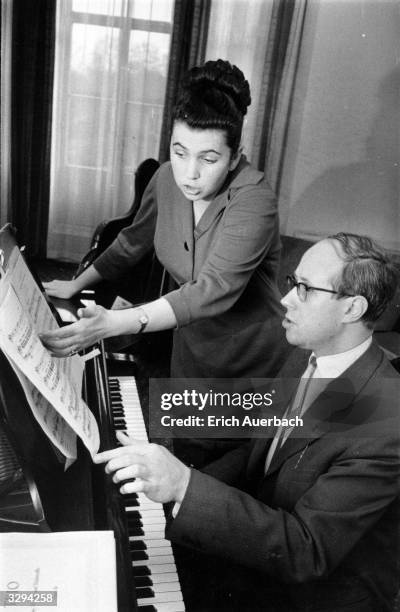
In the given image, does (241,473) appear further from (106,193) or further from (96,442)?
(106,193)

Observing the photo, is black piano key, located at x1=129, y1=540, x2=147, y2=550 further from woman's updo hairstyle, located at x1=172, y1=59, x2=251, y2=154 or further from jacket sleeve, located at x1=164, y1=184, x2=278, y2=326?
woman's updo hairstyle, located at x1=172, y1=59, x2=251, y2=154

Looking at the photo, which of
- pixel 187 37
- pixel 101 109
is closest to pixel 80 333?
pixel 187 37

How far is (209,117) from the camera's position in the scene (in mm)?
1394

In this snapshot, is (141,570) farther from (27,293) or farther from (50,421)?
(27,293)

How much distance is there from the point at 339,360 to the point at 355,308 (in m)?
Answer: 0.13

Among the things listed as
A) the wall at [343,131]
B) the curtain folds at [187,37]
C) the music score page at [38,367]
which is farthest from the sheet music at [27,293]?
the curtain folds at [187,37]

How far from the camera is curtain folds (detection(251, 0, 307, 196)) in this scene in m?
3.77

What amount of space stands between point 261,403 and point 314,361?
0.88 ft

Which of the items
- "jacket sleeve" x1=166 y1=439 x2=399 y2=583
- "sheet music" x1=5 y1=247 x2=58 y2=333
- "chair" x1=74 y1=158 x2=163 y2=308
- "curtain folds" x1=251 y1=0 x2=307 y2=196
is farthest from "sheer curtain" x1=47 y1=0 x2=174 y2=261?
"jacket sleeve" x1=166 y1=439 x2=399 y2=583

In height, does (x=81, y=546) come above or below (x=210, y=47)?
below

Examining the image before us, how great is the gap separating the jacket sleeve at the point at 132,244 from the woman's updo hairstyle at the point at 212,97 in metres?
0.49

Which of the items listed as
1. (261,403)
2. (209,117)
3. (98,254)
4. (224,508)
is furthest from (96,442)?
(98,254)

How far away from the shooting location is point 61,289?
189 cm

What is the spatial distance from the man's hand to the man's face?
1.44 feet
